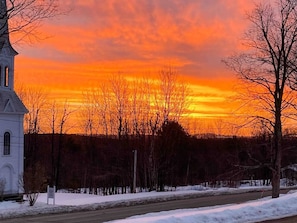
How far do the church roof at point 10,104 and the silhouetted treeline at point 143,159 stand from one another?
20.1 ft

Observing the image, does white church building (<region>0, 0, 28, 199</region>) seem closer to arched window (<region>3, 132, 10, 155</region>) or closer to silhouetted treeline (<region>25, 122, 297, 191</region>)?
arched window (<region>3, 132, 10, 155</region>)

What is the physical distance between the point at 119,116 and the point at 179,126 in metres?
7.53

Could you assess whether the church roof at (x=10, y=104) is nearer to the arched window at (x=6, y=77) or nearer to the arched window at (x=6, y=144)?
the arched window at (x=6, y=77)

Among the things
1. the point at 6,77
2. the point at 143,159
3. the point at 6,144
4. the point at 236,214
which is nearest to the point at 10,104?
the point at 6,77

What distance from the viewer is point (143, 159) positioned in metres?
46.1

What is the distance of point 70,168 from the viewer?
58.4m

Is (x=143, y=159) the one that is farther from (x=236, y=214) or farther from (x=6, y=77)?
(x=236, y=214)

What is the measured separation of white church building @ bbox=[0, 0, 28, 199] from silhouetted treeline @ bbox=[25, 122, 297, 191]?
3282 mm

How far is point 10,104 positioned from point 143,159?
14.5 metres

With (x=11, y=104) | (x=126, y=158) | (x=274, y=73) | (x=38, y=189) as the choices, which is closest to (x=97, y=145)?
(x=126, y=158)

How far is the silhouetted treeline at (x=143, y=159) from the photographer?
1784 inches

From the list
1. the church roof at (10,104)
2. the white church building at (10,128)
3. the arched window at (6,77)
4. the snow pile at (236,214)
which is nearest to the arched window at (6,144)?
the white church building at (10,128)

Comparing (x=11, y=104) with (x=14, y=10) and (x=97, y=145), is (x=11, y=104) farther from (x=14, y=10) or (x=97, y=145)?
(x=14, y=10)

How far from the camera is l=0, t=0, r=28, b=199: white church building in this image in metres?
37.0
